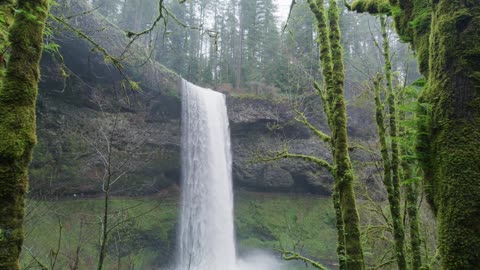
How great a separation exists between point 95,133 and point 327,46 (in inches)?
618

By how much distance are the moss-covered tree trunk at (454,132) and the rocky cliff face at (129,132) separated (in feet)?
37.6

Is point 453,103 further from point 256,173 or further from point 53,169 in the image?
point 256,173

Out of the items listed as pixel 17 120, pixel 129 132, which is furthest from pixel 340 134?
pixel 129 132

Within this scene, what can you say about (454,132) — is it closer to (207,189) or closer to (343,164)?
(343,164)

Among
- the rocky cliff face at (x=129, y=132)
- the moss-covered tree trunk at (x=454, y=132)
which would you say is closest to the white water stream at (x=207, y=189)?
the rocky cliff face at (x=129, y=132)

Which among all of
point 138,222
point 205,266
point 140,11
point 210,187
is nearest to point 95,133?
point 138,222

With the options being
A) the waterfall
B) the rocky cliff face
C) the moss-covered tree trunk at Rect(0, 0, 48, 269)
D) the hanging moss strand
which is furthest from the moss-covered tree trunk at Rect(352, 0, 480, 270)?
the waterfall

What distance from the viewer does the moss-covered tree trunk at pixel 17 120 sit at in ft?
6.13

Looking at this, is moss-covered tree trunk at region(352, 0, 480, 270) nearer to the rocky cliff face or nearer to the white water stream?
the rocky cliff face

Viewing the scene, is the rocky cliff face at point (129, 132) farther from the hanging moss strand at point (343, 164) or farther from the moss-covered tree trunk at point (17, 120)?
the moss-covered tree trunk at point (17, 120)

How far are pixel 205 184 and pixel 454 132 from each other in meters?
17.2

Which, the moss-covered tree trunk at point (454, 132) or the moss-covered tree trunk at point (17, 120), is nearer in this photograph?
the moss-covered tree trunk at point (454, 132)

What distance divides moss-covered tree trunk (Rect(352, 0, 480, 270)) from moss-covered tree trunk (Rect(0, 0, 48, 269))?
8.51ft

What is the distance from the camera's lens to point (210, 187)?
18422 millimetres
